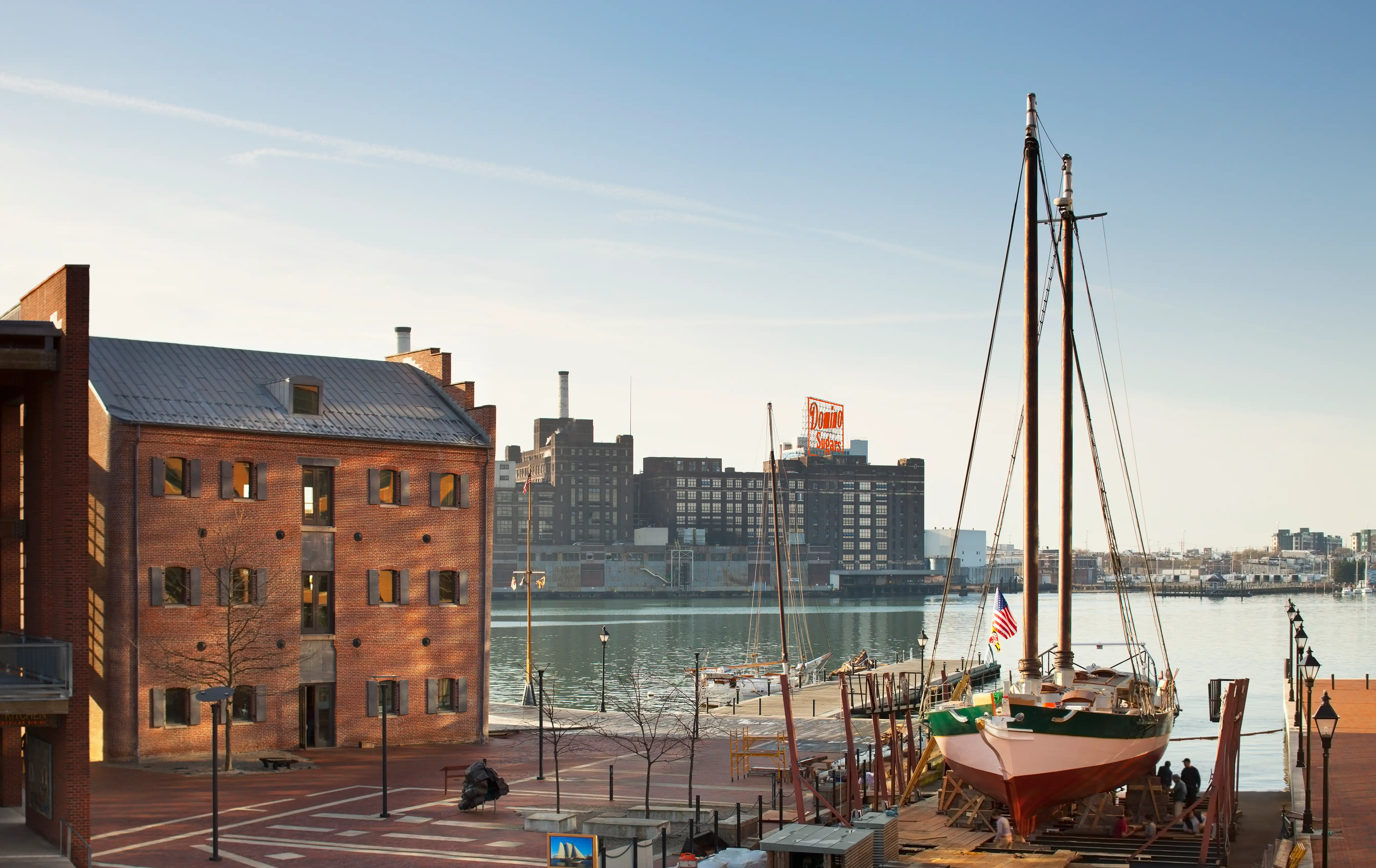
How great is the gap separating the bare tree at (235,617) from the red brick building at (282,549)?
0.07 m

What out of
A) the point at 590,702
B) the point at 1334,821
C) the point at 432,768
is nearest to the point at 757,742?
the point at 432,768

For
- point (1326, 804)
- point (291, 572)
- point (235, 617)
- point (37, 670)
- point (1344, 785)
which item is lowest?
point (1344, 785)

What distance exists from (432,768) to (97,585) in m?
12.9

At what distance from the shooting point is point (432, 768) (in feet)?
147

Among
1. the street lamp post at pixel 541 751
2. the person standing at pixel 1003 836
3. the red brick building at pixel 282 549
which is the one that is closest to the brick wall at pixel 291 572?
the red brick building at pixel 282 549

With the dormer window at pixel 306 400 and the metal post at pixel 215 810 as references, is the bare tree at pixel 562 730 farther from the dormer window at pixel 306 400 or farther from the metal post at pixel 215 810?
the dormer window at pixel 306 400

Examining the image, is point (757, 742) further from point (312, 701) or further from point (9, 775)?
point (9, 775)

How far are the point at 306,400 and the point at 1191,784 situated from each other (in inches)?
1312

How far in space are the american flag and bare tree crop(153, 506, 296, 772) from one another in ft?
106

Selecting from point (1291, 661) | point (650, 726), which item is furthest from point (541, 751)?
point (1291, 661)

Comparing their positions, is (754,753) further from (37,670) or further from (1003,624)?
(1003,624)

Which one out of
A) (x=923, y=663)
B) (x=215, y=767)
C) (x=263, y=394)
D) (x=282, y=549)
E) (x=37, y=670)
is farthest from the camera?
(x=923, y=663)

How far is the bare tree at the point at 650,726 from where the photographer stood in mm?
44281

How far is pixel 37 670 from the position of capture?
28.2 m
